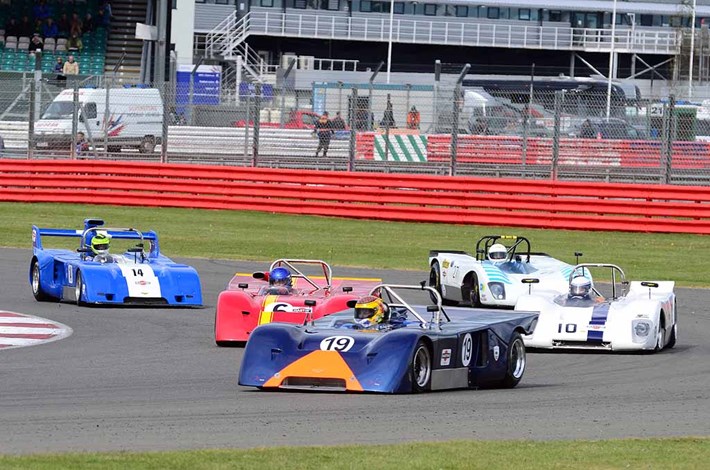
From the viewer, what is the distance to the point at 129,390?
36.1 ft

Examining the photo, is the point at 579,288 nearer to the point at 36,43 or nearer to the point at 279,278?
the point at 279,278

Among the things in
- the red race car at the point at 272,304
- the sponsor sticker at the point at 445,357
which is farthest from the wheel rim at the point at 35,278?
the sponsor sticker at the point at 445,357

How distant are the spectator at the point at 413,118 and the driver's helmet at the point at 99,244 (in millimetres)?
12829

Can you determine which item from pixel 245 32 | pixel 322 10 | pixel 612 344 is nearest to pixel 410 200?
pixel 612 344

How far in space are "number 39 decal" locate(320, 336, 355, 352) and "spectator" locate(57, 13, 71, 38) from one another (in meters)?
43.3

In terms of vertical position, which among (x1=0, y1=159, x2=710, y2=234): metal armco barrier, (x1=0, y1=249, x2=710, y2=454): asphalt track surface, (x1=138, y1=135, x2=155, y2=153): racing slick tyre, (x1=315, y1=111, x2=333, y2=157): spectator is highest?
(x1=315, y1=111, x2=333, y2=157): spectator

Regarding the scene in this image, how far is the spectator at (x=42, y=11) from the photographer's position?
52.9 m

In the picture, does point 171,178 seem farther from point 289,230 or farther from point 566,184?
point 566,184

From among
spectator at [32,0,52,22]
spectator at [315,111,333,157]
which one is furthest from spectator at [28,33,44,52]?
spectator at [315,111,333,157]

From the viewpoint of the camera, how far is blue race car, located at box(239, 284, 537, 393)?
10.8 meters

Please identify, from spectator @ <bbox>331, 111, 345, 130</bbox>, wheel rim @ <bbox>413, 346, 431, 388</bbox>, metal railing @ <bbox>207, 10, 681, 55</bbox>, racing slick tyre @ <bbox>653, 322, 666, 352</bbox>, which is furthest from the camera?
metal railing @ <bbox>207, 10, 681, 55</bbox>

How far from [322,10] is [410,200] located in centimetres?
4104

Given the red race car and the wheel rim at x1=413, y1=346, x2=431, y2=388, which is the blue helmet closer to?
the red race car

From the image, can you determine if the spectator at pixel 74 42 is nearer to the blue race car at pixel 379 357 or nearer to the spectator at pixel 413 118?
the spectator at pixel 413 118
